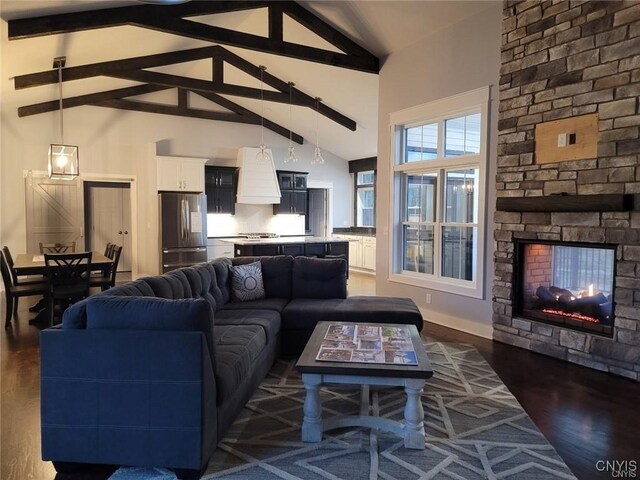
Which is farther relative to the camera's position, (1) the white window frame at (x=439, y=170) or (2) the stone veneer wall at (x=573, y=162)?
(1) the white window frame at (x=439, y=170)

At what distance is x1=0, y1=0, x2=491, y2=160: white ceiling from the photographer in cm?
462

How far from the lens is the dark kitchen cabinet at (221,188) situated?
923cm

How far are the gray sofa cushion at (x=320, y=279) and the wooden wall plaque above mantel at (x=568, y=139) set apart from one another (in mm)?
2243

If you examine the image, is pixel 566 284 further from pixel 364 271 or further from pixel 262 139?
pixel 262 139

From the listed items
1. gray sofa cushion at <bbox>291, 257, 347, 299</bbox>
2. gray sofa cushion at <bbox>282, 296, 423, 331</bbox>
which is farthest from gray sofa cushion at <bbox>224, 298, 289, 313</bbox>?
gray sofa cushion at <bbox>291, 257, 347, 299</bbox>

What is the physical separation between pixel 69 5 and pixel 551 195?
5081 mm

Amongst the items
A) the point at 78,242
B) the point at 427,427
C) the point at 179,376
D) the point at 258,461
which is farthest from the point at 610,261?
the point at 78,242

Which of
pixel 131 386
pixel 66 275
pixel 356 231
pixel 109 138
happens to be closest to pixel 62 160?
pixel 66 275

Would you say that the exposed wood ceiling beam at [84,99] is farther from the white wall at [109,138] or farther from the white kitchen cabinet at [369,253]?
the white kitchen cabinet at [369,253]

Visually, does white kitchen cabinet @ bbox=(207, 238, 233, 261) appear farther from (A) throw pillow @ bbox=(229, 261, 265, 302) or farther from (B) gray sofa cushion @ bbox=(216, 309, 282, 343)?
(B) gray sofa cushion @ bbox=(216, 309, 282, 343)

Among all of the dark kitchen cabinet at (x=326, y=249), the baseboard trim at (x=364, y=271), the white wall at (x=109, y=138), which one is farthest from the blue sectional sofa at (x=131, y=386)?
the baseboard trim at (x=364, y=271)

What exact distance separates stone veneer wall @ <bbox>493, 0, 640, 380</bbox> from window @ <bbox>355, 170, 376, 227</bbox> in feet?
20.4

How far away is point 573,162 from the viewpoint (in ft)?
12.6

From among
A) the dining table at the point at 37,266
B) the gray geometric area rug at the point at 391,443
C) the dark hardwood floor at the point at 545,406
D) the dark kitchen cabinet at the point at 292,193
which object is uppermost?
the dark kitchen cabinet at the point at 292,193
